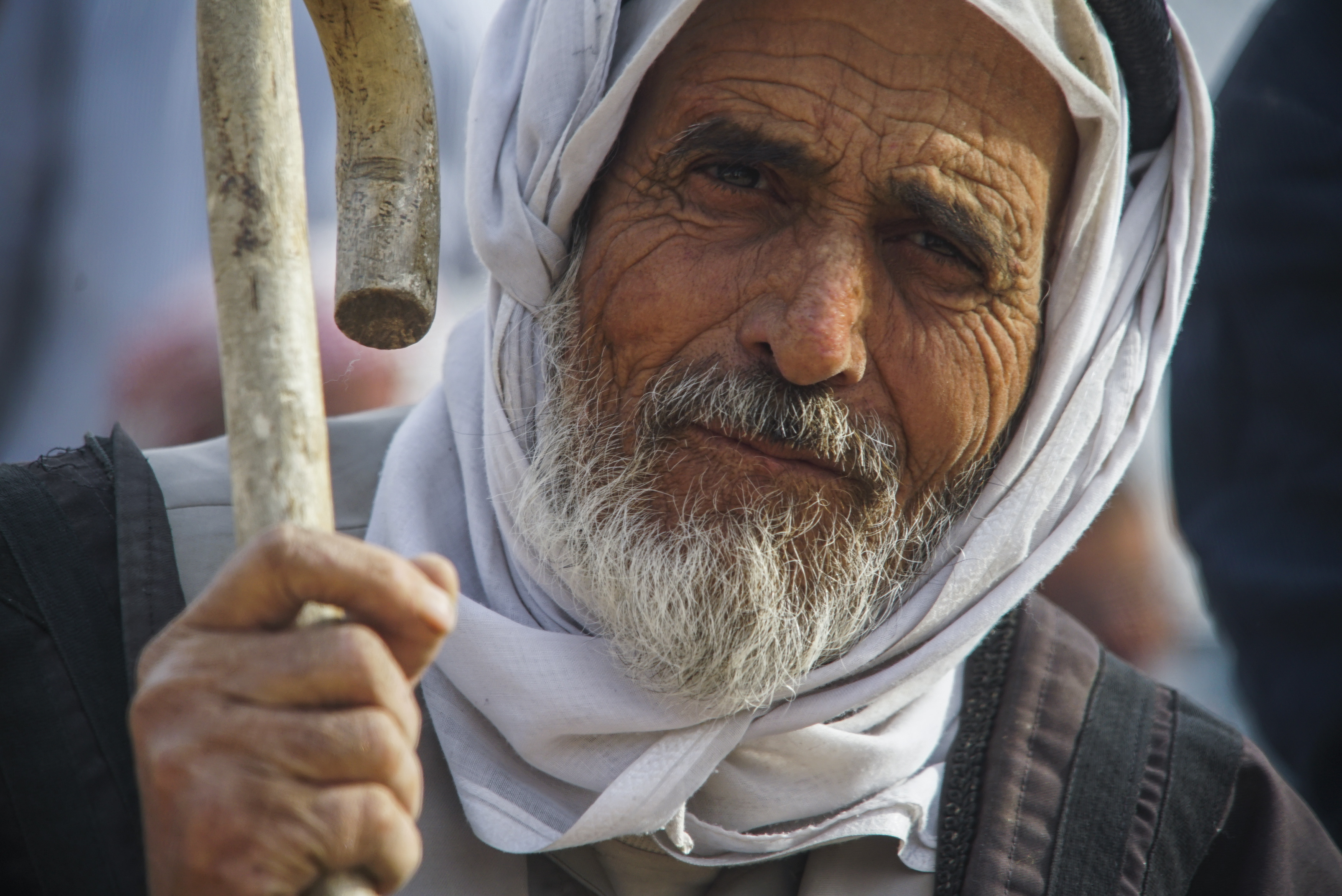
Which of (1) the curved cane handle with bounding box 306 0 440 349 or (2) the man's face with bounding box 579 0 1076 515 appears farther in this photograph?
(2) the man's face with bounding box 579 0 1076 515

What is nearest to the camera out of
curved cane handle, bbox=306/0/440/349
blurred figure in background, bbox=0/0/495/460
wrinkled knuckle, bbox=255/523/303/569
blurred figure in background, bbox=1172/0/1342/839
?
wrinkled knuckle, bbox=255/523/303/569

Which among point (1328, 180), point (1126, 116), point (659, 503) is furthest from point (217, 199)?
point (1328, 180)

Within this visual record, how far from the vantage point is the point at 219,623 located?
3.68 ft

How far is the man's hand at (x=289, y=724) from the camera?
108 cm

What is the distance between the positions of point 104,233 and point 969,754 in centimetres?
303

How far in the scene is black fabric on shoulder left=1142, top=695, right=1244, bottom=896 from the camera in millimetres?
2254

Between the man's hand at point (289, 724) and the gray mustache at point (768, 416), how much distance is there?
92 cm

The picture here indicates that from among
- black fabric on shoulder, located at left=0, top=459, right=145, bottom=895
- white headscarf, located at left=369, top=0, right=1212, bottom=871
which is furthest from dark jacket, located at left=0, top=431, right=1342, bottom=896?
white headscarf, located at left=369, top=0, right=1212, bottom=871

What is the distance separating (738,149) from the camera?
210 cm

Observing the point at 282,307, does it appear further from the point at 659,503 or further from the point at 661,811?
the point at 661,811

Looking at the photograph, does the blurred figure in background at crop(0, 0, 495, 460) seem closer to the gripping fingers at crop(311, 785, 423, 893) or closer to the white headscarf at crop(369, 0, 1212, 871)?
the white headscarf at crop(369, 0, 1212, 871)

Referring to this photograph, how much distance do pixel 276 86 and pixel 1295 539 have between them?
8.17 feet

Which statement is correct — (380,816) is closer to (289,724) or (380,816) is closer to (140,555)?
(289,724)

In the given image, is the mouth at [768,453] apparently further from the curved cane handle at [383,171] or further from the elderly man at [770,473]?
the curved cane handle at [383,171]
